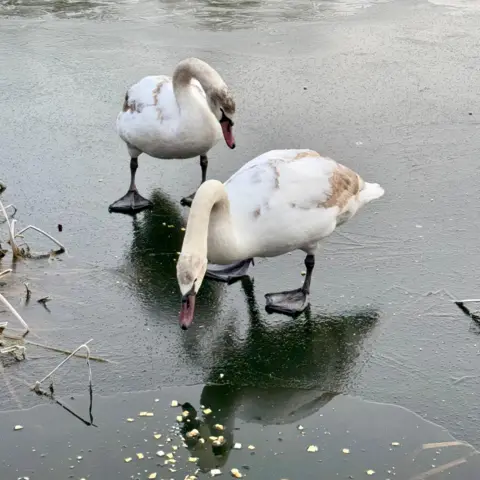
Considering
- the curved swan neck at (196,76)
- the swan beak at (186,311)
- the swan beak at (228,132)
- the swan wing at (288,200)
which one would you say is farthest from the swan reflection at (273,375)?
the curved swan neck at (196,76)

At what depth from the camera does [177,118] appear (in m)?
6.93

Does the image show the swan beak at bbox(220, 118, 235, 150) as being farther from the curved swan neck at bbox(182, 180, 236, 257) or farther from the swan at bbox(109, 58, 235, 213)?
the curved swan neck at bbox(182, 180, 236, 257)

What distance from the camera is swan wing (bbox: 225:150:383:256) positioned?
17.5ft

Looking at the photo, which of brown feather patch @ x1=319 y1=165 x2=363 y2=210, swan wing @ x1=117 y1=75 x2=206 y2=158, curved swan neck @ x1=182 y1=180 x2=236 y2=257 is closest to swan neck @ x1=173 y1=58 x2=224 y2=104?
swan wing @ x1=117 y1=75 x2=206 y2=158

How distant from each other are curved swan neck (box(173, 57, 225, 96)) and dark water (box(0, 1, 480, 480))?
3.27 ft

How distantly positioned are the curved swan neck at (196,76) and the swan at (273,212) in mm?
1018

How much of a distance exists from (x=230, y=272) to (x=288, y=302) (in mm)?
621

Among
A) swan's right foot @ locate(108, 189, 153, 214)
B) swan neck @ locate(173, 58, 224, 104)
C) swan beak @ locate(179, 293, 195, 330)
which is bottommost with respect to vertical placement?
swan's right foot @ locate(108, 189, 153, 214)

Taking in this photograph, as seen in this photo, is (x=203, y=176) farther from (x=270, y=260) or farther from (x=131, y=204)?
(x=270, y=260)

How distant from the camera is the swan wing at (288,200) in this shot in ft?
17.5

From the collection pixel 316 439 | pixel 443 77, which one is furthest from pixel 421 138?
pixel 316 439

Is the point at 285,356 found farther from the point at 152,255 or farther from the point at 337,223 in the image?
the point at 152,255

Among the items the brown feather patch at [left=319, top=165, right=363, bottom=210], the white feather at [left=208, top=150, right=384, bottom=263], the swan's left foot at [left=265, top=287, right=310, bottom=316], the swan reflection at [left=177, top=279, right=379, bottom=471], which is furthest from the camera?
the brown feather patch at [left=319, top=165, right=363, bottom=210]

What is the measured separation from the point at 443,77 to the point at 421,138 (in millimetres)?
1994
